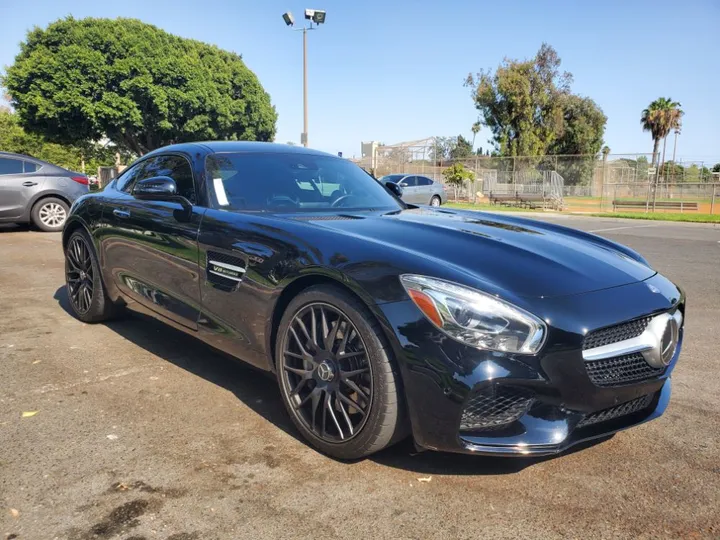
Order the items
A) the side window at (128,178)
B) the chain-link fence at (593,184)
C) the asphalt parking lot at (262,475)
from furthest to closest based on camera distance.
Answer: the chain-link fence at (593,184) → the side window at (128,178) → the asphalt parking lot at (262,475)

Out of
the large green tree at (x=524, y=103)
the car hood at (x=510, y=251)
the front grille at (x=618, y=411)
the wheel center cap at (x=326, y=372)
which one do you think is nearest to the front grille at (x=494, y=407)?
the front grille at (x=618, y=411)

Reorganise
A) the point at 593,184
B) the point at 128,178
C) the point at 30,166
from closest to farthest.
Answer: the point at 128,178
the point at 30,166
the point at 593,184

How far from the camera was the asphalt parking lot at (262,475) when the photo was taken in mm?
1989

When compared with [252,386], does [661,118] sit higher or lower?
higher

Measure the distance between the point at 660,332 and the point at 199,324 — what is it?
2304mm

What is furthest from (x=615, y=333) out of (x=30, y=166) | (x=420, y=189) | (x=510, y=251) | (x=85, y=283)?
(x=420, y=189)

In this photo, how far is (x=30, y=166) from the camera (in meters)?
10.4

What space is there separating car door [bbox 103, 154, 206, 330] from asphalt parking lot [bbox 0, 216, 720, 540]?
489mm

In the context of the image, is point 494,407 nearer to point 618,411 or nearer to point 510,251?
point 618,411

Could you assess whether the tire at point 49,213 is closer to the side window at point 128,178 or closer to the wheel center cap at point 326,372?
the side window at point 128,178

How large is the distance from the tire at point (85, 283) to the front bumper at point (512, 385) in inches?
118

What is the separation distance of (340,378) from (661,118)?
56929 millimetres

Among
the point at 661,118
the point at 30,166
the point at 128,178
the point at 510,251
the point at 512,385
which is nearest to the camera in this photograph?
the point at 512,385

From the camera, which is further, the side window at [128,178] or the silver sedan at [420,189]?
the silver sedan at [420,189]
